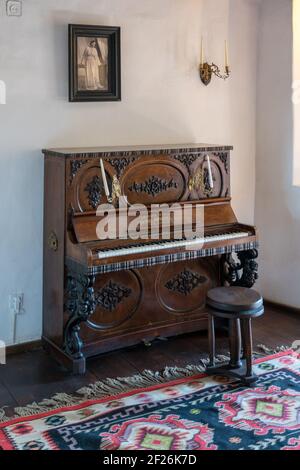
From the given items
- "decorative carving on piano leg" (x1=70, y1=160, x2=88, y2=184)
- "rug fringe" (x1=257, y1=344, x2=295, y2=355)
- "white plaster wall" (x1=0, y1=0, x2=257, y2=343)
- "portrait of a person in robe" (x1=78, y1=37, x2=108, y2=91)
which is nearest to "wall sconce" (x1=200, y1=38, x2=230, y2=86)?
"white plaster wall" (x1=0, y1=0, x2=257, y2=343)

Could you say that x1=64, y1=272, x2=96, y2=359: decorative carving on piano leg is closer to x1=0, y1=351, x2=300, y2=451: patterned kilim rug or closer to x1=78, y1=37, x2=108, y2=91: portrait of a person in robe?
x1=0, y1=351, x2=300, y2=451: patterned kilim rug

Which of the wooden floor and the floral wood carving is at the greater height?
the floral wood carving

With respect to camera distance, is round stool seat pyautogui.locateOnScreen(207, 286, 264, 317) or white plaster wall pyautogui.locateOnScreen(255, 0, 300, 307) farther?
white plaster wall pyautogui.locateOnScreen(255, 0, 300, 307)

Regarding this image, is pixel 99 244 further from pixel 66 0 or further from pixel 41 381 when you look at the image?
pixel 66 0

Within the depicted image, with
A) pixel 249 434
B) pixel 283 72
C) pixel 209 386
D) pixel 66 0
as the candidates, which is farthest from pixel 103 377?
pixel 283 72

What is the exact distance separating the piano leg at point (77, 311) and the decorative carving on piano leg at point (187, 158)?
1041mm

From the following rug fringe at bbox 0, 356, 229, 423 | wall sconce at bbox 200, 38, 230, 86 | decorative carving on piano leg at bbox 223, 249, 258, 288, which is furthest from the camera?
wall sconce at bbox 200, 38, 230, 86

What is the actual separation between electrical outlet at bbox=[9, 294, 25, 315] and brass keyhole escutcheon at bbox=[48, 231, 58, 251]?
391 millimetres

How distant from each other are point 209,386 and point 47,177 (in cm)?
157

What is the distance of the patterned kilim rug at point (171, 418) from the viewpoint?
290 cm

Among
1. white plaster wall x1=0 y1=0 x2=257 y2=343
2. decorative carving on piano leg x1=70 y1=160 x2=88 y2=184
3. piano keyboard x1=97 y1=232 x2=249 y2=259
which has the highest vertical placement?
white plaster wall x1=0 y1=0 x2=257 y2=343

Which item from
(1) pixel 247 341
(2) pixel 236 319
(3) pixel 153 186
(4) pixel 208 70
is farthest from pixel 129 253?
(4) pixel 208 70

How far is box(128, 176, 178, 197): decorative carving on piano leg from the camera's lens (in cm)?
392

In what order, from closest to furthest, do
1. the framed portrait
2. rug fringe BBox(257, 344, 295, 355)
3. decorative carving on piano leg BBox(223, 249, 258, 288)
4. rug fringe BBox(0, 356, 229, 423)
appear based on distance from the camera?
1. rug fringe BBox(0, 356, 229, 423)
2. the framed portrait
3. rug fringe BBox(257, 344, 295, 355)
4. decorative carving on piano leg BBox(223, 249, 258, 288)
